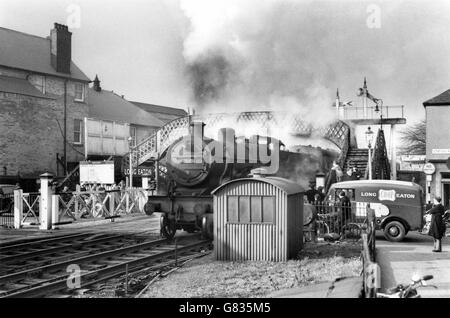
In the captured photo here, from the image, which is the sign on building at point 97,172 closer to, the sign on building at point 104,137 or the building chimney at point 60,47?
the sign on building at point 104,137

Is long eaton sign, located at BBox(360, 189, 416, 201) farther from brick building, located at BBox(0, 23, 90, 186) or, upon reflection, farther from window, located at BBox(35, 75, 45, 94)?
window, located at BBox(35, 75, 45, 94)

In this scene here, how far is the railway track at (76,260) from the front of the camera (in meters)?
10.1

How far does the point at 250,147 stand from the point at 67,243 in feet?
22.4

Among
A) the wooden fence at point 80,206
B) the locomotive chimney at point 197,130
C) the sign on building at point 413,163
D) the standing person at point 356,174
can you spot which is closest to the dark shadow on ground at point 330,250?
the locomotive chimney at point 197,130

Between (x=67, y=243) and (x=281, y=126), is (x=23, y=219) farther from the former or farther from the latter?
(x=281, y=126)

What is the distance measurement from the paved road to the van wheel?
0.67ft

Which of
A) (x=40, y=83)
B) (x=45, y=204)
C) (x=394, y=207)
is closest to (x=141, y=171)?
(x=40, y=83)

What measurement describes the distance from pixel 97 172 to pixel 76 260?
15.1 meters

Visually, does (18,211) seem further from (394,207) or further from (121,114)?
(121,114)

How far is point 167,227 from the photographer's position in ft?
53.3

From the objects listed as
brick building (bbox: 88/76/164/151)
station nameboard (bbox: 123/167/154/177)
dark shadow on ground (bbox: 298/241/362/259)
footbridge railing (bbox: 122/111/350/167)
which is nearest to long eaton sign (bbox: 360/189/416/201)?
dark shadow on ground (bbox: 298/241/362/259)

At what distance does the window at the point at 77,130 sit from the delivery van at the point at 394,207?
2387 cm
